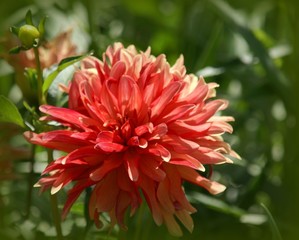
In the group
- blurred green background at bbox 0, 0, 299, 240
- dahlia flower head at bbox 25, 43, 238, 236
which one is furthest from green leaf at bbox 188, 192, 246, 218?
dahlia flower head at bbox 25, 43, 238, 236

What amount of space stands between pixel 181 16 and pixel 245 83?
25 cm

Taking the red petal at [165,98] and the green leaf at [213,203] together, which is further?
the green leaf at [213,203]

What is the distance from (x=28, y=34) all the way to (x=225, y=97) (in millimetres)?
533

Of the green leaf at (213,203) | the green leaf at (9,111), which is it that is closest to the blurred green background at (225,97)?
the green leaf at (213,203)

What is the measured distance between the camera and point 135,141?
2.66ft

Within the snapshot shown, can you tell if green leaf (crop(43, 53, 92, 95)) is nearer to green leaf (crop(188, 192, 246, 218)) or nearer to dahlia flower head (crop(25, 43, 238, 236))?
dahlia flower head (crop(25, 43, 238, 236))

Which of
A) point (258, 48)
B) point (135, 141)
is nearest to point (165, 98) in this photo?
point (135, 141)

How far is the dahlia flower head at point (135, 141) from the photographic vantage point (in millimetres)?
804

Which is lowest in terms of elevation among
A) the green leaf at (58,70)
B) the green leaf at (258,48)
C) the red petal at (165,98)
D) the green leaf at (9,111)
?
the green leaf at (258,48)

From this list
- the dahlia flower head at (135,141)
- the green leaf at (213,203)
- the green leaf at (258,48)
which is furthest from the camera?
the green leaf at (258,48)

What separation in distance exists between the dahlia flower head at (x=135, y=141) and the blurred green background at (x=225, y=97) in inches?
3.4

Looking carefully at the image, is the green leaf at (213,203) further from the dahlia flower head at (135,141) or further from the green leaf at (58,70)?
the green leaf at (58,70)

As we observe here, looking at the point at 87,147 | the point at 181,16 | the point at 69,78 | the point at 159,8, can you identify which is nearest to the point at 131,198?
the point at 87,147

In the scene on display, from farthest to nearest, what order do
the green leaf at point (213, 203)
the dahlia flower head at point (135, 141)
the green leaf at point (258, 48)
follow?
the green leaf at point (258, 48) < the green leaf at point (213, 203) < the dahlia flower head at point (135, 141)
